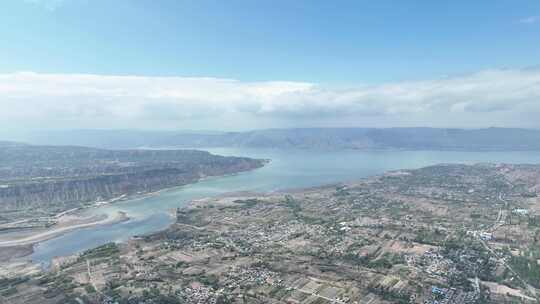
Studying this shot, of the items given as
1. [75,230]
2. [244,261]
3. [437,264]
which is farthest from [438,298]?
[75,230]

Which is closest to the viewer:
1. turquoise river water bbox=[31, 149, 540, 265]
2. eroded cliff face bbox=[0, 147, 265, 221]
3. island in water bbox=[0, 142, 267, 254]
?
turquoise river water bbox=[31, 149, 540, 265]

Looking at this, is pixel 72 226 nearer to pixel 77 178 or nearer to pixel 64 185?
pixel 64 185

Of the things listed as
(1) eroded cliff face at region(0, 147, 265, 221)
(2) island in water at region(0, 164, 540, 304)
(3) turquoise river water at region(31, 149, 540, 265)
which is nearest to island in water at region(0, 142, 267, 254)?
(1) eroded cliff face at region(0, 147, 265, 221)

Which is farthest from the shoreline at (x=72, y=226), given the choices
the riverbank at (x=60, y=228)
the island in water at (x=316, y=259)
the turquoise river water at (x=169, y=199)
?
the island in water at (x=316, y=259)

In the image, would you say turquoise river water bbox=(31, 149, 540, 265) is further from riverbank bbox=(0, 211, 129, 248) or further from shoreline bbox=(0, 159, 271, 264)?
riverbank bbox=(0, 211, 129, 248)

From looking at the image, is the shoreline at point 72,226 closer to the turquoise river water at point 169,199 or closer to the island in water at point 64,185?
the island in water at point 64,185

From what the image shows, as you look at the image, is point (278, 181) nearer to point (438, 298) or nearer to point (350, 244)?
point (350, 244)
